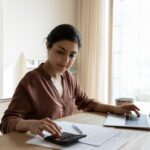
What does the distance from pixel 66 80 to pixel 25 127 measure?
0.69 metres

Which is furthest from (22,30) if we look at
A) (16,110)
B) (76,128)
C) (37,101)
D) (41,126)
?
(41,126)

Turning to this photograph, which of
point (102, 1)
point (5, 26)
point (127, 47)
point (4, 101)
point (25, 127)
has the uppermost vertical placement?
point (102, 1)

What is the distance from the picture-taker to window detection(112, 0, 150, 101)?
3.21m

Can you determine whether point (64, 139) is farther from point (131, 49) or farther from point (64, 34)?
point (131, 49)

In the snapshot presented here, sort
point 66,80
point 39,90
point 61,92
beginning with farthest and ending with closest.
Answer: point 66,80 < point 61,92 < point 39,90

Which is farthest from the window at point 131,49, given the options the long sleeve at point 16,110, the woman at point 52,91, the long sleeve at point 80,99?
the long sleeve at point 16,110

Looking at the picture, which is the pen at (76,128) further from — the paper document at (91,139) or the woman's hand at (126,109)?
the woman's hand at (126,109)

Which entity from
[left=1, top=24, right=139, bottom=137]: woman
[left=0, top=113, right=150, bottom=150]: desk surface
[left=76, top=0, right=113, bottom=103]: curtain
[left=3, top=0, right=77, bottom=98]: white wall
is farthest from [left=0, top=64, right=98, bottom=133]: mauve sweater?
[left=76, top=0, right=113, bottom=103]: curtain

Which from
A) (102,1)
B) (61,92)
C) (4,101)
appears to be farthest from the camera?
(102,1)

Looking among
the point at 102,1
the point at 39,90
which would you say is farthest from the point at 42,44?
the point at 39,90

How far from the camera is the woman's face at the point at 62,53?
4.72 ft

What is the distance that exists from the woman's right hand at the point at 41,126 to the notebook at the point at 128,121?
0.35 m

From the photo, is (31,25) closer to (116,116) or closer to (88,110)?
(88,110)

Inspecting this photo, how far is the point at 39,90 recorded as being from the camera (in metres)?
1.41
